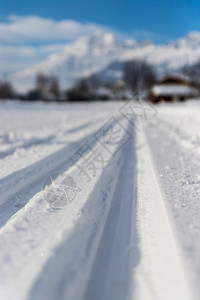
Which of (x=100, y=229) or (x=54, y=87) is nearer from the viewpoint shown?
(x=100, y=229)

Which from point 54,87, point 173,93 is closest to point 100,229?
point 173,93

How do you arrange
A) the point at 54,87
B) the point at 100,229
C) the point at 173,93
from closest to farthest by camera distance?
the point at 100,229
the point at 173,93
the point at 54,87

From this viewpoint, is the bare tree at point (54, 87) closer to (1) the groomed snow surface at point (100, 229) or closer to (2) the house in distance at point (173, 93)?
(2) the house in distance at point (173, 93)

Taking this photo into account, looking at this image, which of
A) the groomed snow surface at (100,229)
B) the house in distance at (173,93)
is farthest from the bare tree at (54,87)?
the groomed snow surface at (100,229)

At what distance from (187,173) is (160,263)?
2.64 m

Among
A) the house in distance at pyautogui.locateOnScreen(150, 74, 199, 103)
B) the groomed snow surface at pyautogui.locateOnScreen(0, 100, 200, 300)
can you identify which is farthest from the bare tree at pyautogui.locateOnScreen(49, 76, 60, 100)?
the groomed snow surface at pyautogui.locateOnScreen(0, 100, 200, 300)

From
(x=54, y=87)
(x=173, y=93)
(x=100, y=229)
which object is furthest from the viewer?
(x=54, y=87)

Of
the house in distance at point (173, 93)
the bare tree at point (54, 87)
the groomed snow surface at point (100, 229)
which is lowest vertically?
the groomed snow surface at point (100, 229)

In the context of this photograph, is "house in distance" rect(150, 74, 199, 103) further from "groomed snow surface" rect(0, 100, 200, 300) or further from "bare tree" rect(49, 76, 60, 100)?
"groomed snow surface" rect(0, 100, 200, 300)

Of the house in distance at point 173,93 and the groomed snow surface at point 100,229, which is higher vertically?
the house in distance at point 173,93

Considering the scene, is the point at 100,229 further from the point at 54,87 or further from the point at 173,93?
the point at 54,87

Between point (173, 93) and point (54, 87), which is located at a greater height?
point (54, 87)

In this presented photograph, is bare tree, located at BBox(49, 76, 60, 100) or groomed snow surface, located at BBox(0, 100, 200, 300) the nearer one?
groomed snow surface, located at BBox(0, 100, 200, 300)

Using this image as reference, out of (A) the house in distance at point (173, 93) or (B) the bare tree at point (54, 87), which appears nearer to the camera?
(A) the house in distance at point (173, 93)
